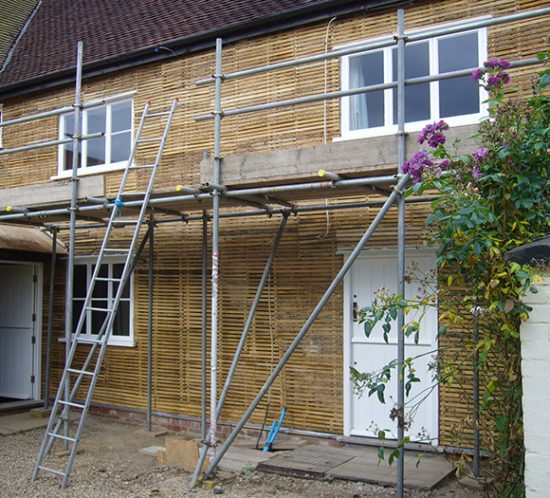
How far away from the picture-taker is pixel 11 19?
15.5 meters

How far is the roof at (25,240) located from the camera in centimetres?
1121

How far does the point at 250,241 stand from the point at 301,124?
5.88 ft

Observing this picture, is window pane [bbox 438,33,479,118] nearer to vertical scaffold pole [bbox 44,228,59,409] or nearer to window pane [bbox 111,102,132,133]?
window pane [bbox 111,102,132,133]

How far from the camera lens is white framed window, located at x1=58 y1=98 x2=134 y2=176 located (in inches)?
438

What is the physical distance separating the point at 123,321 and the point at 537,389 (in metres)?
7.96

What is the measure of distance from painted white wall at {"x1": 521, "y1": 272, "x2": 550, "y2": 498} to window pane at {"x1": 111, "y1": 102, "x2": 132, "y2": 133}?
8.18 metres

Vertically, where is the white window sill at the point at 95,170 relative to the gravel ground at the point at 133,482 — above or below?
above

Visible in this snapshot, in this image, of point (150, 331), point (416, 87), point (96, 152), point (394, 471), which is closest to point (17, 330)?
point (96, 152)

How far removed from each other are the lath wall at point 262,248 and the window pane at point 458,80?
29 centimetres

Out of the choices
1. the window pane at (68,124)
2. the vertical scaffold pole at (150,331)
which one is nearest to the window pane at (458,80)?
the vertical scaffold pole at (150,331)

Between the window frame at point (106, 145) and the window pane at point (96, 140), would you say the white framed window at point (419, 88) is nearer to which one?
the window frame at point (106, 145)

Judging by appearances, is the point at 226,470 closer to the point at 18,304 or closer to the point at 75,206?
the point at 75,206

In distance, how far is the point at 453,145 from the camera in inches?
230

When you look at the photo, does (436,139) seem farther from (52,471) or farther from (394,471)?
(52,471)
